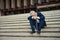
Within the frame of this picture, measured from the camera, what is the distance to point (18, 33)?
5.68 meters

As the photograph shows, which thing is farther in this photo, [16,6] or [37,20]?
[16,6]

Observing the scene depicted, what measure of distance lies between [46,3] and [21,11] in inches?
111

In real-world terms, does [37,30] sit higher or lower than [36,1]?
lower

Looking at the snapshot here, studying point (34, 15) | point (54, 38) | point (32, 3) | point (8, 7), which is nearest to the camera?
point (54, 38)

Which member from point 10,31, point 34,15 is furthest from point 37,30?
point 10,31

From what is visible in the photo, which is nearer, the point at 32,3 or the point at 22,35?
the point at 22,35

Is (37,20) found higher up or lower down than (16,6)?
lower down

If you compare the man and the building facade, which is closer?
the man

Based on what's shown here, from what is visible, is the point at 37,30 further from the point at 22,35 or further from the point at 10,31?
the point at 10,31

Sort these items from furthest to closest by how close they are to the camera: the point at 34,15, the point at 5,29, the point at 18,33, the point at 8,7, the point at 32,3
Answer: the point at 8,7
the point at 32,3
the point at 5,29
the point at 18,33
the point at 34,15

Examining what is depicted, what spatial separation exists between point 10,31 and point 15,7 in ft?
30.5

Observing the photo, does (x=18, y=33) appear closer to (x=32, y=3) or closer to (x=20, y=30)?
(x=20, y=30)

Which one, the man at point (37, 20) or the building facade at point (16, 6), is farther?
the building facade at point (16, 6)

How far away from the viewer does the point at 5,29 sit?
252 inches
